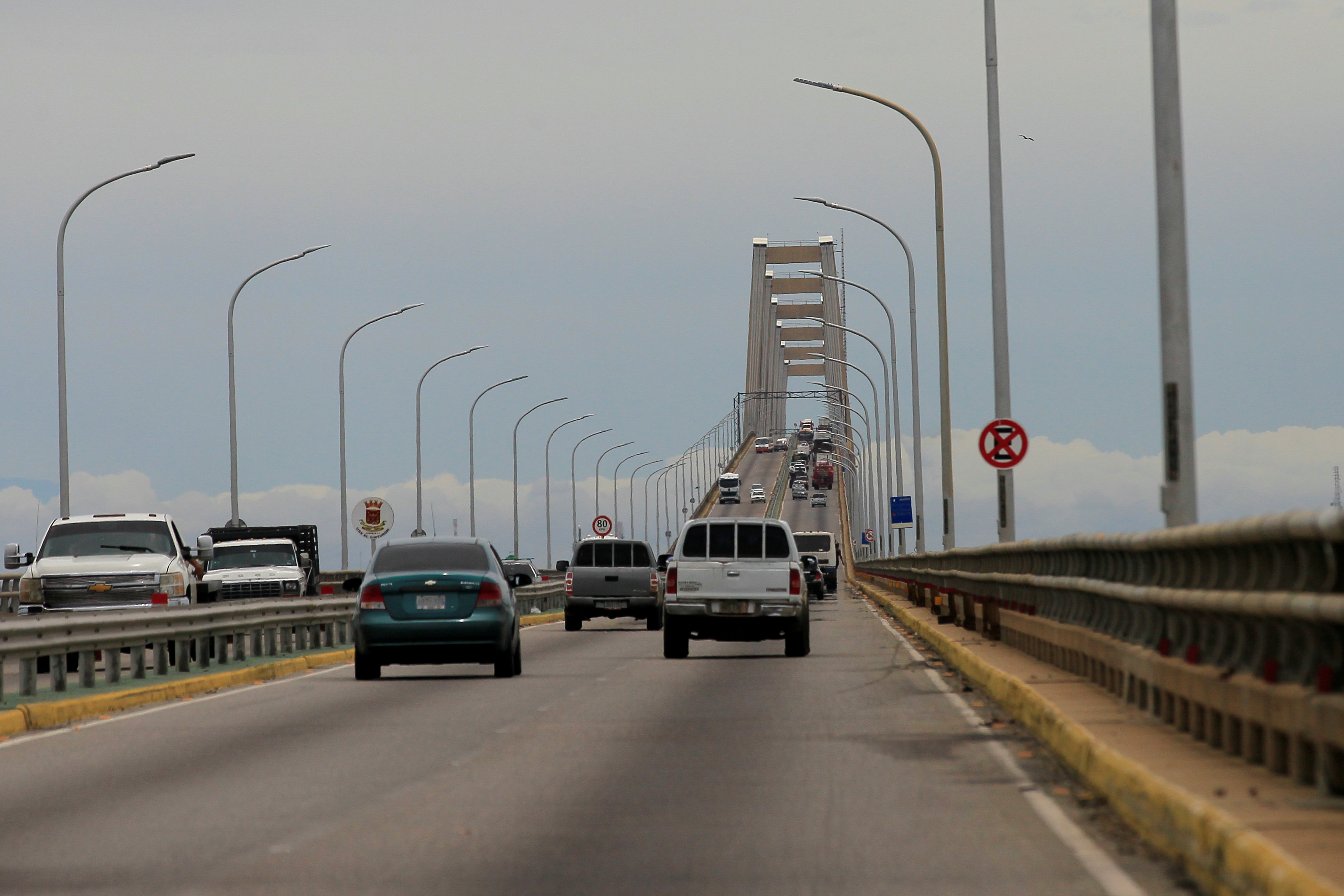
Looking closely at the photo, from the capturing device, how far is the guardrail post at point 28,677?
18.3 m

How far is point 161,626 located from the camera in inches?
865

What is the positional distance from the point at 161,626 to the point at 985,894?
51.6ft

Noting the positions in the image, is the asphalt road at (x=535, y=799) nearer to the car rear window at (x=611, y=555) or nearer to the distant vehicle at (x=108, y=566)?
the distant vehicle at (x=108, y=566)

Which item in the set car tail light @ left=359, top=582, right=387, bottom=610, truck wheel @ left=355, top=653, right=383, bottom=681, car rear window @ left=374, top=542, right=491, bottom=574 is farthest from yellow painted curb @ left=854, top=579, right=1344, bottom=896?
truck wheel @ left=355, top=653, right=383, bottom=681

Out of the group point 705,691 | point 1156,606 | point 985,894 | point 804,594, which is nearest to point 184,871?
point 985,894

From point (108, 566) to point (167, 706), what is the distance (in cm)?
887

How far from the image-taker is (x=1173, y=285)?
1560 centimetres

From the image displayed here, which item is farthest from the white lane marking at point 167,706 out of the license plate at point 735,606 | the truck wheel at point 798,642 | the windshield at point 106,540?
the truck wheel at point 798,642

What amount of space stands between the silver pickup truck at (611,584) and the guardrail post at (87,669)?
62.6ft

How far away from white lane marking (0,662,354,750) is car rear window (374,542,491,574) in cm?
190

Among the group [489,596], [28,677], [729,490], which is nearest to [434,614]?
[489,596]

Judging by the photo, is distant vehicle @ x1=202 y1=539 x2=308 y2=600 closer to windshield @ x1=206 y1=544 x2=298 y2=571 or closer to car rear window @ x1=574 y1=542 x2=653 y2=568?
windshield @ x1=206 y1=544 x2=298 y2=571

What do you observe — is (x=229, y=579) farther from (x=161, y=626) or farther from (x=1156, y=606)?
(x=1156, y=606)

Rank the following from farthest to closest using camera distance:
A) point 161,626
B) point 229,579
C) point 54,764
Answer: point 229,579 < point 161,626 < point 54,764
